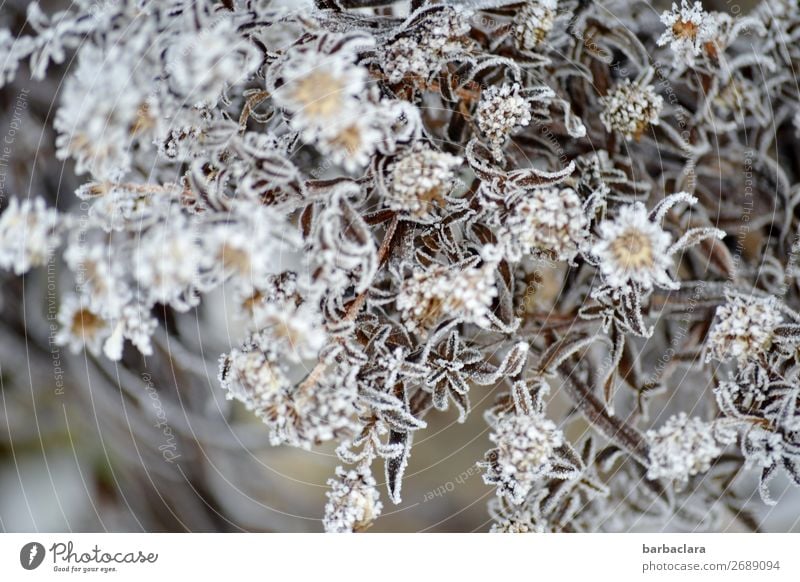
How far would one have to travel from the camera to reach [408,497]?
357mm

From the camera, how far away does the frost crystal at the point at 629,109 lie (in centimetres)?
35

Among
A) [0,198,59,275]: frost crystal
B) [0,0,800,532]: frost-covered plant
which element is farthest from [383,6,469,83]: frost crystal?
[0,198,59,275]: frost crystal

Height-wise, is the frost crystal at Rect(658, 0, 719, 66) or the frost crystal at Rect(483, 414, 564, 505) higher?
the frost crystal at Rect(658, 0, 719, 66)

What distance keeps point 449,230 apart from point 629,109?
0.45ft

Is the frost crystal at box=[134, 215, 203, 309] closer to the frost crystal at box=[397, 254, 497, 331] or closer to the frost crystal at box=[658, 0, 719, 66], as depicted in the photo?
the frost crystal at box=[397, 254, 497, 331]

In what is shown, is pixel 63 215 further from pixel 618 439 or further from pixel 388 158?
pixel 618 439

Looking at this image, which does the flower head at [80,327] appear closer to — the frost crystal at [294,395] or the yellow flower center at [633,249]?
the frost crystal at [294,395]

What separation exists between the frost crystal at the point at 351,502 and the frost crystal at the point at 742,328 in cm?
23

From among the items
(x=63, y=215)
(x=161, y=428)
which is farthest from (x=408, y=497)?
(x=63, y=215)

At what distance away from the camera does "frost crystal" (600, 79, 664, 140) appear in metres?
0.35

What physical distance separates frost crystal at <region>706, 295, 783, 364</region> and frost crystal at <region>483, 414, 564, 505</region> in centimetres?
12

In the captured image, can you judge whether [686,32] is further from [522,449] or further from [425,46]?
[522,449]

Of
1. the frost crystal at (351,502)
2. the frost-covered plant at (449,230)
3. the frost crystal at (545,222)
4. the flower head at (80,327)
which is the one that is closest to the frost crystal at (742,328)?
the frost-covered plant at (449,230)

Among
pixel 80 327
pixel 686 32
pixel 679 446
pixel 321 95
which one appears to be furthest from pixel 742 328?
pixel 80 327
